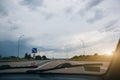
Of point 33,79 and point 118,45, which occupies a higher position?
point 118,45

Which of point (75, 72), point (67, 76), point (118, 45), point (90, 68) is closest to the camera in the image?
point (118, 45)

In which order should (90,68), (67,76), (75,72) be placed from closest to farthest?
(67,76)
(75,72)
(90,68)

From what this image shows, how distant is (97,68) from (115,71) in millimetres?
1135

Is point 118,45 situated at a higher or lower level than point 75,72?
higher

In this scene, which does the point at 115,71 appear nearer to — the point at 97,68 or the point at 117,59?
the point at 117,59

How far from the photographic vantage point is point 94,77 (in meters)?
3.58

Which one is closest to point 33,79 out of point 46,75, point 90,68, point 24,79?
point 24,79

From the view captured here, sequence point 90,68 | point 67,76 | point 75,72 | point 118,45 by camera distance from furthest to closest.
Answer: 1. point 90,68
2. point 75,72
3. point 67,76
4. point 118,45

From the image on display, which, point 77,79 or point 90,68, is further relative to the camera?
point 90,68

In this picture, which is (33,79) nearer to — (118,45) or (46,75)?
(46,75)

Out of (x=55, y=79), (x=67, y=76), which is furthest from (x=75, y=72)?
(x=55, y=79)

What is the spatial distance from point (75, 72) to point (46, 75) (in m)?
0.45

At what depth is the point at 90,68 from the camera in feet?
14.2

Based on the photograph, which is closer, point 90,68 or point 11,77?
point 11,77
